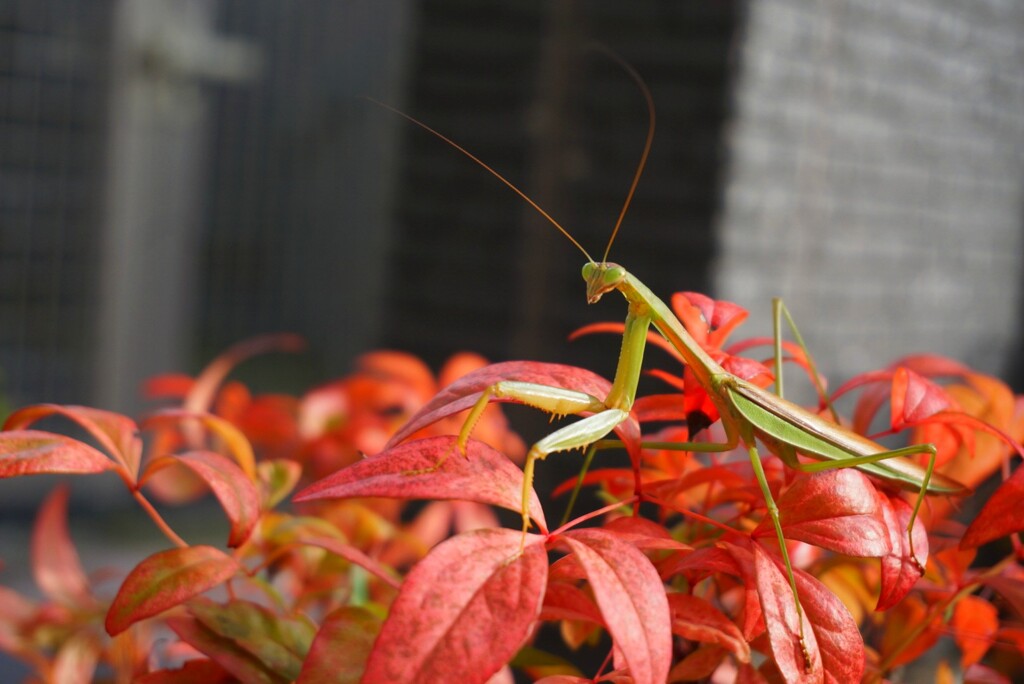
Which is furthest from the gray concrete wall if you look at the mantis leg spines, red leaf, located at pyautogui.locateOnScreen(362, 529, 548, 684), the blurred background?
red leaf, located at pyautogui.locateOnScreen(362, 529, 548, 684)

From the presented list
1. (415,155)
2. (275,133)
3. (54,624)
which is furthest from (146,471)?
(275,133)

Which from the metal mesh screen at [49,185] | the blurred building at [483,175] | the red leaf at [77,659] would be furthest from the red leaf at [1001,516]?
the metal mesh screen at [49,185]

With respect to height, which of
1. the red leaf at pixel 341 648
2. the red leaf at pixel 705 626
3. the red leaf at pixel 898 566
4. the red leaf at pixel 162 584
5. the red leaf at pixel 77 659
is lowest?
the red leaf at pixel 77 659

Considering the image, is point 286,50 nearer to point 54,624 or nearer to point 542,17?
point 542,17

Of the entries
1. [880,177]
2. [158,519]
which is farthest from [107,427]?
[880,177]

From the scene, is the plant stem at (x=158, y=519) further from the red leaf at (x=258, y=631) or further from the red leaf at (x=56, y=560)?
the red leaf at (x=56, y=560)

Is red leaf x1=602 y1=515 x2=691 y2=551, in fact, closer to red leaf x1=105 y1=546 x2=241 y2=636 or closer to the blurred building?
red leaf x1=105 y1=546 x2=241 y2=636

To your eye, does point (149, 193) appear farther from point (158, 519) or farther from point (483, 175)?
point (158, 519)
